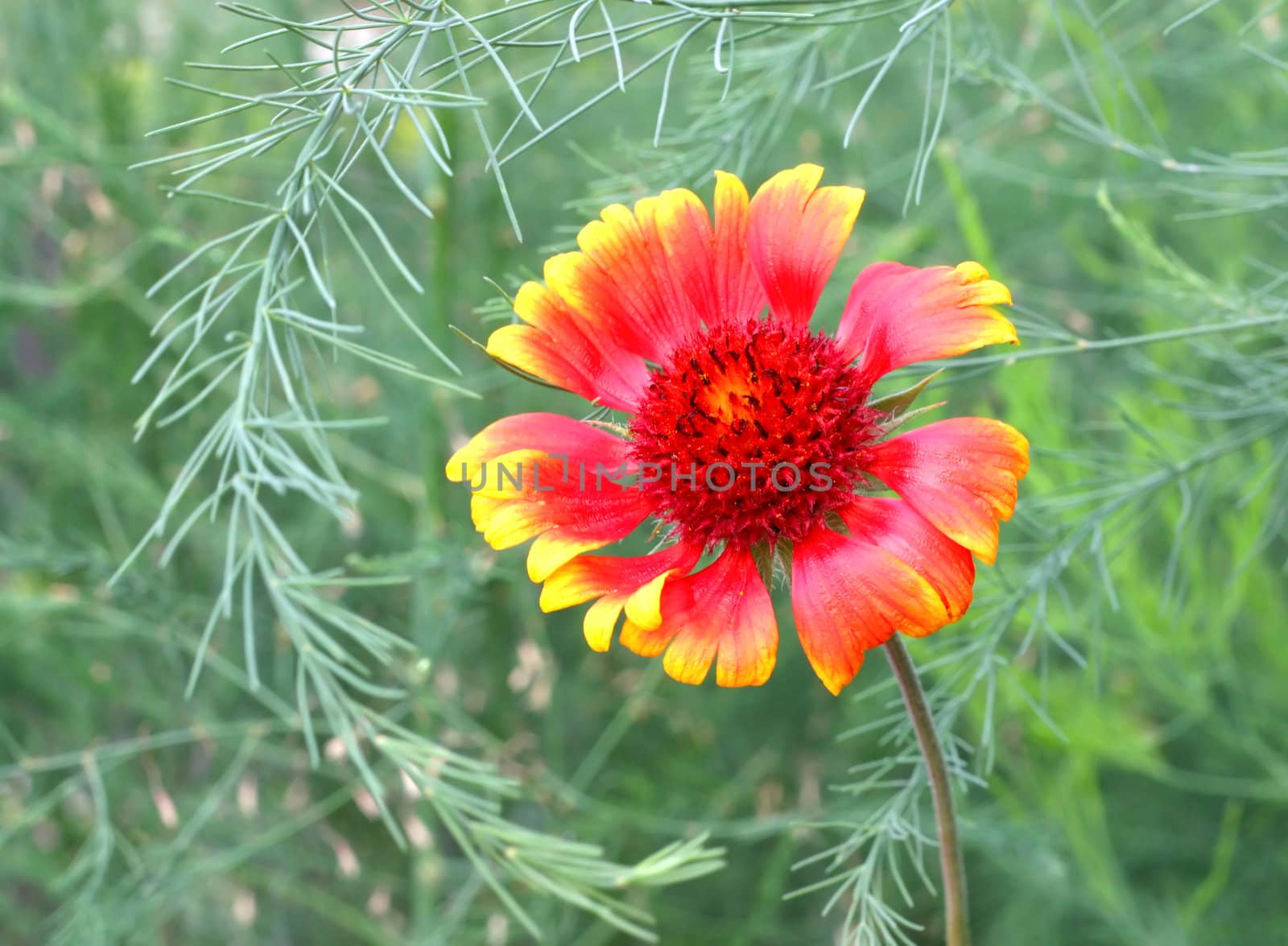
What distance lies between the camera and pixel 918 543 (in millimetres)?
582

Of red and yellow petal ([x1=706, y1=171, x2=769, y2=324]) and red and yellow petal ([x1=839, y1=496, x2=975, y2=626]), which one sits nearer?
red and yellow petal ([x1=839, y1=496, x2=975, y2=626])

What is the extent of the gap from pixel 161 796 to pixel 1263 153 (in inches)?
40.7

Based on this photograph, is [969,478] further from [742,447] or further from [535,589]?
[535,589]

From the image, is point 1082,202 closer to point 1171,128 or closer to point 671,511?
point 1171,128

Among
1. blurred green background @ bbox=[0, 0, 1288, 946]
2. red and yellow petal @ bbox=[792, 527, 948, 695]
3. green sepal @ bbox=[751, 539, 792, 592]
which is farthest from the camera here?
blurred green background @ bbox=[0, 0, 1288, 946]

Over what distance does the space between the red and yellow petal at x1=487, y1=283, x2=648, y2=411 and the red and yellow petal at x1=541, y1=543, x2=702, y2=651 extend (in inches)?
4.4

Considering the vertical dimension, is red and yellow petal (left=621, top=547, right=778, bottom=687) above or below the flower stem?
above

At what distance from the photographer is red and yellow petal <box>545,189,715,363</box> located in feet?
2.19

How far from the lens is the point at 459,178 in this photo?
1.54 m

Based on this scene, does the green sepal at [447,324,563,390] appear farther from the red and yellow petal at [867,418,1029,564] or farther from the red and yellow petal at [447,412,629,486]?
the red and yellow petal at [867,418,1029,564]

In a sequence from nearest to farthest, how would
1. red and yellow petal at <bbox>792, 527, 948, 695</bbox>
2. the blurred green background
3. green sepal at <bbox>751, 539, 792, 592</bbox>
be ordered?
red and yellow petal at <bbox>792, 527, 948, 695</bbox> < green sepal at <bbox>751, 539, 792, 592</bbox> < the blurred green background

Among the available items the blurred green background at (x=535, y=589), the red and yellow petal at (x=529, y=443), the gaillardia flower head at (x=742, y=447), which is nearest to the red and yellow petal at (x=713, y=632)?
the gaillardia flower head at (x=742, y=447)

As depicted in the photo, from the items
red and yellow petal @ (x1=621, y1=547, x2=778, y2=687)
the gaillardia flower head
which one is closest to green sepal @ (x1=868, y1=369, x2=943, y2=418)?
the gaillardia flower head

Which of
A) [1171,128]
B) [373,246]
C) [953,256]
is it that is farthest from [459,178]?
[1171,128]
